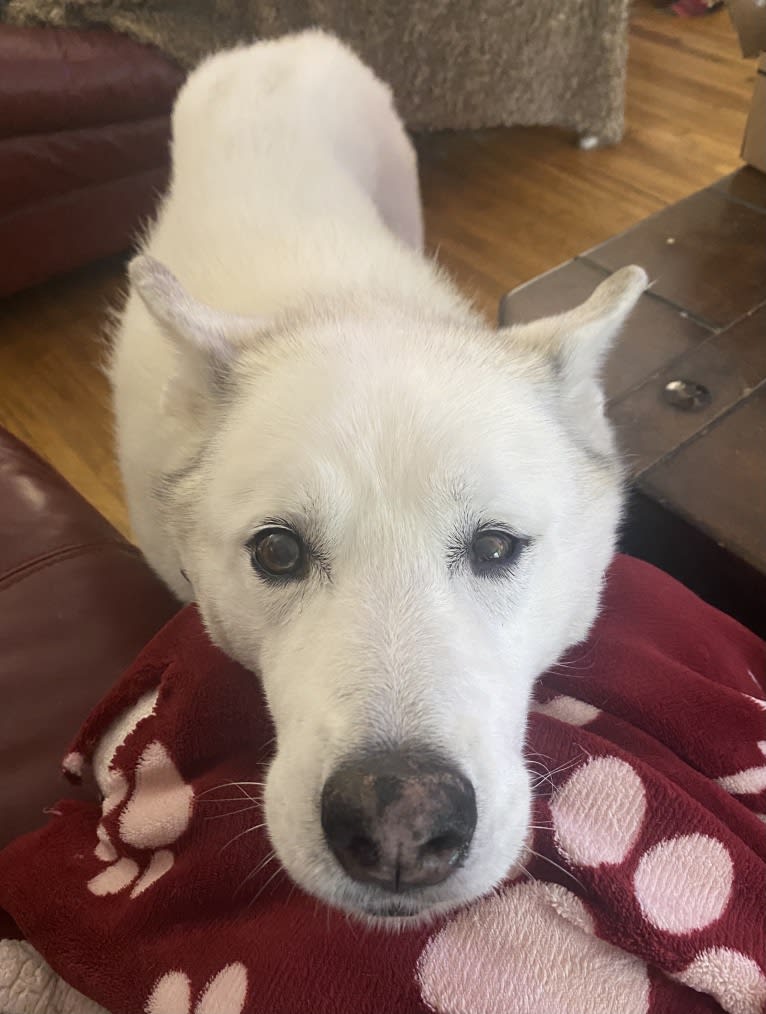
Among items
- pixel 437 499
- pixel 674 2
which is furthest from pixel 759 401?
pixel 674 2

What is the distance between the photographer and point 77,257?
3.67 meters

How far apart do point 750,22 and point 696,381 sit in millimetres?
1638

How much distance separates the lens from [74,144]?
3324mm

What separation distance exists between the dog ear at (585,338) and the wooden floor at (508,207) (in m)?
1.82

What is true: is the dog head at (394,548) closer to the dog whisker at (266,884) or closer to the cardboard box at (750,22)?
the dog whisker at (266,884)

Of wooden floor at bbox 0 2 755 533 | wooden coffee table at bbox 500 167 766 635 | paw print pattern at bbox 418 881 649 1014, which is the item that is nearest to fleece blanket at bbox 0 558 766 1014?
paw print pattern at bbox 418 881 649 1014

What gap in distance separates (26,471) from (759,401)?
5.95ft

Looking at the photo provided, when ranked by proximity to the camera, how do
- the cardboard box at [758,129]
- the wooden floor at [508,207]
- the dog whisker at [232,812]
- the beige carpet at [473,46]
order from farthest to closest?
the beige carpet at [473,46] → the wooden floor at [508,207] → the cardboard box at [758,129] → the dog whisker at [232,812]

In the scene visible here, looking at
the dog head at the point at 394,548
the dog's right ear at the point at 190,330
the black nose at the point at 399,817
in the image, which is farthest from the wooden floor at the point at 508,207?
the black nose at the point at 399,817

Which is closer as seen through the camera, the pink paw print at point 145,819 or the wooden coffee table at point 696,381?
the pink paw print at point 145,819

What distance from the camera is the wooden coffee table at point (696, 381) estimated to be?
74.4 inches

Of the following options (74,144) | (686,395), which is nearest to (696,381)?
(686,395)

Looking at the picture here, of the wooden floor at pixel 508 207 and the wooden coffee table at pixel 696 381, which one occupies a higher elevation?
the wooden coffee table at pixel 696 381

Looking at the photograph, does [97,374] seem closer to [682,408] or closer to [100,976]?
[682,408]
